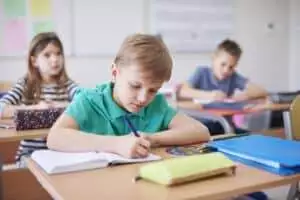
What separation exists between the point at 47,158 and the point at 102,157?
15 centimetres

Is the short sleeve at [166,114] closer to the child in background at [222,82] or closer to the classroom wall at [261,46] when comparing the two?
the child in background at [222,82]

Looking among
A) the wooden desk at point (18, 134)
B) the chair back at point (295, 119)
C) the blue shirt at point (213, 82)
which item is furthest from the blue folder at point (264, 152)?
the blue shirt at point (213, 82)

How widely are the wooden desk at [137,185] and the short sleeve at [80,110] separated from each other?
0.29m

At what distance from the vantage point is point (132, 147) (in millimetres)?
1175

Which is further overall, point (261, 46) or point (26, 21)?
point (261, 46)

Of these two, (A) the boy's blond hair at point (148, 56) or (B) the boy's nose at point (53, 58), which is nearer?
(A) the boy's blond hair at point (148, 56)

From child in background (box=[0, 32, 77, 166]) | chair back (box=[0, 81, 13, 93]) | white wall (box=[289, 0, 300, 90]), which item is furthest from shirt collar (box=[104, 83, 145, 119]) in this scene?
white wall (box=[289, 0, 300, 90])

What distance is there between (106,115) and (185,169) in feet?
1.64

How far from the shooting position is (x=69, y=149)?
1.23 m

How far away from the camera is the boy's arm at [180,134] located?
1.37 meters

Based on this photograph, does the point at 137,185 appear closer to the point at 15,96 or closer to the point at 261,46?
the point at 15,96

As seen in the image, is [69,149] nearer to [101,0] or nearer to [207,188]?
[207,188]

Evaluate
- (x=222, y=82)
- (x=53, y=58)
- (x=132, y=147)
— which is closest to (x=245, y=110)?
(x=222, y=82)

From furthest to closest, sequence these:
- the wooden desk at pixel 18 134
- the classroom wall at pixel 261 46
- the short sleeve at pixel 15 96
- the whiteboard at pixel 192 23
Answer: the classroom wall at pixel 261 46, the whiteboard at pixel 192 23, the short sleeve at pixel 15 96, the wooden desk at pixel 18 134
